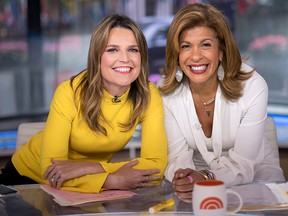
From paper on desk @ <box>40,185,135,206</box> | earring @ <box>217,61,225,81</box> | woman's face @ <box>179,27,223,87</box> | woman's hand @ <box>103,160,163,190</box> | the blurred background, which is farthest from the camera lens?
the blurred background

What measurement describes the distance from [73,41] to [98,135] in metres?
2.69

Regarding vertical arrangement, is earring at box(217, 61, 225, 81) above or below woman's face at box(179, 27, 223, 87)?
below

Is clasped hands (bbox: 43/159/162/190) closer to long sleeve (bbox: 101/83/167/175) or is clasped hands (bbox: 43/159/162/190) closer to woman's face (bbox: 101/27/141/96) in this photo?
long sleeve (bbox: 101/83/167/175)

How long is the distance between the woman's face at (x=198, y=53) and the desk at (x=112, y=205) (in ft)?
1.87

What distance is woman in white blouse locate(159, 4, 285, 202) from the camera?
2.53 metres

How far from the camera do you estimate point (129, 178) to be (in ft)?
7.20

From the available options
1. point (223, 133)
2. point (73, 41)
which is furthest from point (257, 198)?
point (73, 41)

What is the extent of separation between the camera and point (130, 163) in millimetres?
2316

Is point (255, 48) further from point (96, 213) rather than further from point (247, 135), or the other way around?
point (96, 213)

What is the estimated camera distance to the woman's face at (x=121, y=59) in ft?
7.84

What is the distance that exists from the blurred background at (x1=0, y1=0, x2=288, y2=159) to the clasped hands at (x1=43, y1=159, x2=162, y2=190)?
258 cm

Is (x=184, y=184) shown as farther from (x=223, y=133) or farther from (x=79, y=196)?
(x=223, y=133)

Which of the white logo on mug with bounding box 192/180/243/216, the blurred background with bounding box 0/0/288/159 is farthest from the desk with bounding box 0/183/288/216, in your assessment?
the blurred background with bounding box 0/0/288/159

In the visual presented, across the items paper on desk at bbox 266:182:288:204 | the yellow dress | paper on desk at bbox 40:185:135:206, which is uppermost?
the yellow dress
